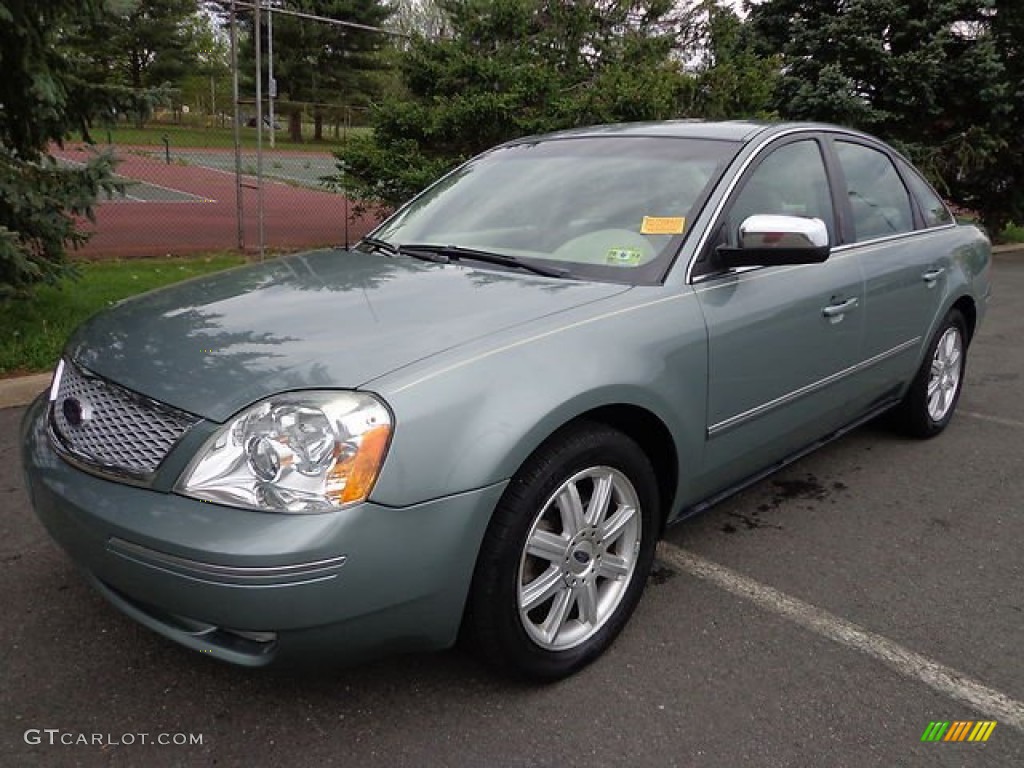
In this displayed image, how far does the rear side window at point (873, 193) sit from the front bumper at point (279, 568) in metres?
2.53

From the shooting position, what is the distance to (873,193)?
12.7 ft

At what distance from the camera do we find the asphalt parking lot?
209cm

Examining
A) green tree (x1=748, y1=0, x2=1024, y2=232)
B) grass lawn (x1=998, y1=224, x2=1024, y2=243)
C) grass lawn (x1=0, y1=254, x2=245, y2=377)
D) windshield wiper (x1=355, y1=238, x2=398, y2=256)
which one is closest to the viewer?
windshield wiper (x1=355, y1=238, x2=398, y2=256)

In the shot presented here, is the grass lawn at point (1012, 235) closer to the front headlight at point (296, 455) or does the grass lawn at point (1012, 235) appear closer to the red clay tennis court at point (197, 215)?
the red clay tennis court at point (197, 215)

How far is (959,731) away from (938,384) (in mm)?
2683

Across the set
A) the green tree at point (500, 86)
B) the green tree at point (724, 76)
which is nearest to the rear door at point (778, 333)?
the green tree at point (500, 86)

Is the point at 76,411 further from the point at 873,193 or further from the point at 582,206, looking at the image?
the point at 873,193

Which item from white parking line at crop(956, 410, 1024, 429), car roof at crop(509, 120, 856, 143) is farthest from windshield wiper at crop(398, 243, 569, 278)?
white parking line at crop(956, 410, 1024, 429)

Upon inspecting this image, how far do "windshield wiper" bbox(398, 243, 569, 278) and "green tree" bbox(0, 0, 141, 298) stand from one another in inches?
116

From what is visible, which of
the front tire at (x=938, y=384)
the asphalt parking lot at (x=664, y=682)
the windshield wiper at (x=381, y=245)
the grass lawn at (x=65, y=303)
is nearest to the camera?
the asphalt parking lot at (x=664, y=682)

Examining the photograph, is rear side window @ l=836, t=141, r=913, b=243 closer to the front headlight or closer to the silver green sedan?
the silver green sedan

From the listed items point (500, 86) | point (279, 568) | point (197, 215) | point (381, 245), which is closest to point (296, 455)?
point (279, 568)

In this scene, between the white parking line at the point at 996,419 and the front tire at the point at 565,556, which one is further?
the white parking line at the point at 996,419

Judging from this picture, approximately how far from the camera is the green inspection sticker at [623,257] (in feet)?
9.01
